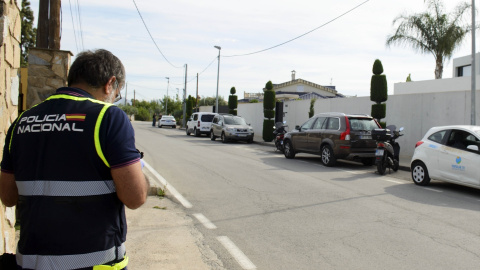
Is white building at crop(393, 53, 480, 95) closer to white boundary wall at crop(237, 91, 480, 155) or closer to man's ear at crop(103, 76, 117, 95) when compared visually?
white boundary wall at crop(237, 91, 480, 155)

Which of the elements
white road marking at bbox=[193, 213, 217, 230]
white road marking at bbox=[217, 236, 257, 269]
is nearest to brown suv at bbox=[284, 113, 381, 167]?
white road marking at bbox=[193, 213, 217, 230]

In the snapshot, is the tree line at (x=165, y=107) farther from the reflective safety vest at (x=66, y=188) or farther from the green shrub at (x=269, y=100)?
the reflective safety vest at (x=66, y=188)

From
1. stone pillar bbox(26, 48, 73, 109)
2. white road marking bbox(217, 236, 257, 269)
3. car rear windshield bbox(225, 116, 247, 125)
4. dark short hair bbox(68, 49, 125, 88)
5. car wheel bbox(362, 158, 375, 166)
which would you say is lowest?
white road marking bbox(217, 236, 257, 269)

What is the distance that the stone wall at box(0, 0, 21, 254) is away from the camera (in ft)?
11.6

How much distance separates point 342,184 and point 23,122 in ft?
28.5

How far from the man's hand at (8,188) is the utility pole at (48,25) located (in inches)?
254

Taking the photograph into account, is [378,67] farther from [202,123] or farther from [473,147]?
[202,123]

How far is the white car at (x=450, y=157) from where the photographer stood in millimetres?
8953

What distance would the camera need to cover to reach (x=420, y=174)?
10141mm

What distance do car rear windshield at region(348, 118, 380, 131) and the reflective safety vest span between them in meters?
11.8

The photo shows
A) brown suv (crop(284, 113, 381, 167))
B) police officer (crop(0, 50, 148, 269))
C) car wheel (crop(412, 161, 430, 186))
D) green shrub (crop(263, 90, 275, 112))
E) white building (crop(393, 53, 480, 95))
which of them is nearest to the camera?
police officer (crop(0, 50, 148, 269))

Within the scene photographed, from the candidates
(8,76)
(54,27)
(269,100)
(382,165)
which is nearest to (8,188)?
(8,76)

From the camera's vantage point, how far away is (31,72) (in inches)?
284

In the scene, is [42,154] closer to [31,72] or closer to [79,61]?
[79,61]
